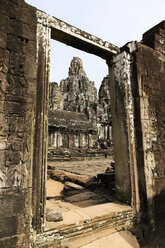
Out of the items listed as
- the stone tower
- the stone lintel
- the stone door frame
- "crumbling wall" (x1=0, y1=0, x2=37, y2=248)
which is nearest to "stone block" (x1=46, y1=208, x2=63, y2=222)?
the stone door frame

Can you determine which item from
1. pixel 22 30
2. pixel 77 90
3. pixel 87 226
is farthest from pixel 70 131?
pixel 77 90

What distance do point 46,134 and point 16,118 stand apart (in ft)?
1.54

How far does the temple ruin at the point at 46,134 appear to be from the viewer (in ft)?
6.57

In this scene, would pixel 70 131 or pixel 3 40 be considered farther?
pixel 70 131

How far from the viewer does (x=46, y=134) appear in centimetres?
234

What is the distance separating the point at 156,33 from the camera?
394 cm

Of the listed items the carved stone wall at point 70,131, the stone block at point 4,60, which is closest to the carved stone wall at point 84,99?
the carved stone wall at point 70,131

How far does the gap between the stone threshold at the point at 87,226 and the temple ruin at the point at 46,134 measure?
0.04ft

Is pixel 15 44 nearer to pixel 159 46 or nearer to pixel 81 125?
pixel 159 46

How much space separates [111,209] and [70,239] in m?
0.94

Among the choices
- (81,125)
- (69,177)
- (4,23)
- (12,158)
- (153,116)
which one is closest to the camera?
(12,158)

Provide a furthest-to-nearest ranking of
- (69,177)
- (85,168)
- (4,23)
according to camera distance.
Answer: (85,168) < (69,177) < (4,23)

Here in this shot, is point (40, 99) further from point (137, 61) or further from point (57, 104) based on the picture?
point (57, 104)

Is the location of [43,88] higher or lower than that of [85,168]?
higher
